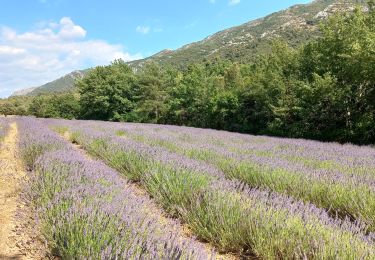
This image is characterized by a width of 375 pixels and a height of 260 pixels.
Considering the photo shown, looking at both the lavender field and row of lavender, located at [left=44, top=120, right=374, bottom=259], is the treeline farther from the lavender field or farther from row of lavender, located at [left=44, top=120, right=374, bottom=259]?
row of lavender, located at [left=44, top=120, right=374, bottom=259]

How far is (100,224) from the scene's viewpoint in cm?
271

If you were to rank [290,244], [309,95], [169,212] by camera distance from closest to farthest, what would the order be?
[290,244] < [169,212] < [309,95]

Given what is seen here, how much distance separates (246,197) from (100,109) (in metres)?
41.4

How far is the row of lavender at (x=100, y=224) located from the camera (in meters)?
2.20

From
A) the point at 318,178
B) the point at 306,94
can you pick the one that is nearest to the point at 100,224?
the point at 318,178

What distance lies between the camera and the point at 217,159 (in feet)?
22.5

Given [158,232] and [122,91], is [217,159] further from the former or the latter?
[122,91]

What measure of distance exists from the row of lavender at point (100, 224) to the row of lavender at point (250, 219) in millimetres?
580

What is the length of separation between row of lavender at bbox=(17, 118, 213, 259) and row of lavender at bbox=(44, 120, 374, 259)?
22.8 inches

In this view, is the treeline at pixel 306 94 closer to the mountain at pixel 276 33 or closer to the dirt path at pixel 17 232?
the dirt path at pixel 17 232

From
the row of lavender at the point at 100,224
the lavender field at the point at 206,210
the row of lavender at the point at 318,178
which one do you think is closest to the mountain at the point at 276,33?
the row of lavender at the point at 318,178

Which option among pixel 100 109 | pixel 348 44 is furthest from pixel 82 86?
pixel 348 44

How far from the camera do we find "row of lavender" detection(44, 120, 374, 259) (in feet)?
8.88

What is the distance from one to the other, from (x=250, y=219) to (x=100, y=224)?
4.96 ft
